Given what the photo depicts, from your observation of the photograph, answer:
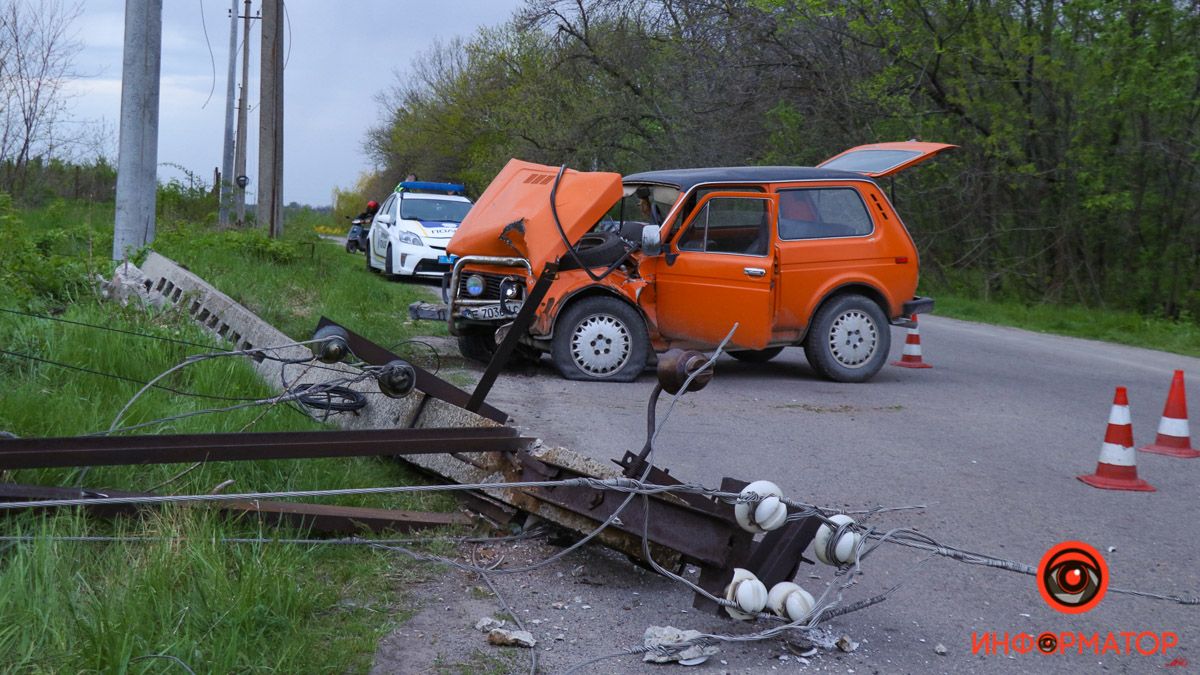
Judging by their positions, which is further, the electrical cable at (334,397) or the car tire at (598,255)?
the car tire at (598,255)

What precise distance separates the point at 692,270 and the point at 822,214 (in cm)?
143

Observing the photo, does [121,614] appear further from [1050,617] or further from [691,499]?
[1050,617]

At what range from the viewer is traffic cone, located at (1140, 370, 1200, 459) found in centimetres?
856

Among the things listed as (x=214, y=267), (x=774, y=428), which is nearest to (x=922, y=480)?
(x=774, y=428)

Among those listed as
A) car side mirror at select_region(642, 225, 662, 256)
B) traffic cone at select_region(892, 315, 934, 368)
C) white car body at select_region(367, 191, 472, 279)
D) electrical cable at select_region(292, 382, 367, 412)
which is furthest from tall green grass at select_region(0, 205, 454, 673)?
white car body at select_region(367, 191, 472, 279)

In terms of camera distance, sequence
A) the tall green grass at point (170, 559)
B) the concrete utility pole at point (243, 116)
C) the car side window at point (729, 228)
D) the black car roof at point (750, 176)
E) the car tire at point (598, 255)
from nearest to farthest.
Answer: the tall green grass at point (170, 559) → the car tire at point (598, 255) → the car side window at point (729, 228) → the black car roof at point (750, 176) → the concrete utility pole at point (243, 116)

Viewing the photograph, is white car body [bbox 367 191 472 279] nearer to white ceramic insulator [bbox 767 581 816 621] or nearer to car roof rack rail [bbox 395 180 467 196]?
car roof rack rail [bbox 395 180 467 196]

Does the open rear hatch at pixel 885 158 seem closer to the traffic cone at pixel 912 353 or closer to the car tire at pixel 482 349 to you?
the traffic cone at pixel 912 353

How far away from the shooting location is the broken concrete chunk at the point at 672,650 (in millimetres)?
4250

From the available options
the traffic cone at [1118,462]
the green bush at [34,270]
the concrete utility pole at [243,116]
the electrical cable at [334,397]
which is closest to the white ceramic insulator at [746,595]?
the electrical cable at [334,397]

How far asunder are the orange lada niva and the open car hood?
0.02 metres

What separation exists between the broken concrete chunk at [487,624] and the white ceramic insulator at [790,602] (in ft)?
3.28

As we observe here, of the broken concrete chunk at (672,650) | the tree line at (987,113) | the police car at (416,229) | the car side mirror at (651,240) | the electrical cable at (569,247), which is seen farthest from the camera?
the police car at (416,229)

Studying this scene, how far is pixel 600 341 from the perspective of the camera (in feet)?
36.8
